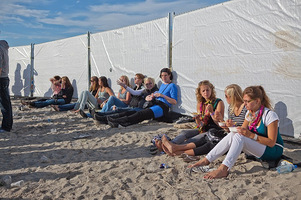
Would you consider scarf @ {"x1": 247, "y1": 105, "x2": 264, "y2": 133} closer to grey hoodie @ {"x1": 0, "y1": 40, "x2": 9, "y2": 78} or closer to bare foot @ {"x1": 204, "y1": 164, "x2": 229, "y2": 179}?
bare foot @ {"x1": 204, "y1": 164, "x2": 229, "y2": 179}

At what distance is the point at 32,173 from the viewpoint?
133 inches

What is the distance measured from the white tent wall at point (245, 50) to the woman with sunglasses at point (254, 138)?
1577mm

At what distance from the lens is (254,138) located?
3.05 metres

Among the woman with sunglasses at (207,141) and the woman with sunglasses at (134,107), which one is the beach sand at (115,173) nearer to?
the woman with sunglasses at (207,141)

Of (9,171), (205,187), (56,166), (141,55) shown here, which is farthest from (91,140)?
(141,55)

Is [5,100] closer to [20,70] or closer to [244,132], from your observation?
[244,132]

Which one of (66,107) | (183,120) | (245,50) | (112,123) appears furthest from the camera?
(66,107)

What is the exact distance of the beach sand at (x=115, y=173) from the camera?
271cm

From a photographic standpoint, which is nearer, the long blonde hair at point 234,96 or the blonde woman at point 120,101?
the long blonde hair at point 234,96

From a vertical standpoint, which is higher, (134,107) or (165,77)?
(165,77)

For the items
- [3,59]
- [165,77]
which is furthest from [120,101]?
[3,59]

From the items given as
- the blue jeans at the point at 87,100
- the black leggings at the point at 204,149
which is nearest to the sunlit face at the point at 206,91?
the black leggings at the point at 204,149

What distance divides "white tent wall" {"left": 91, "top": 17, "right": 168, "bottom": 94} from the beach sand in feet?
8.06

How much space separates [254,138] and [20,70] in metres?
12.1
